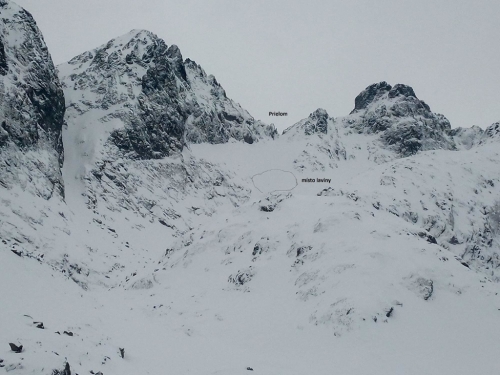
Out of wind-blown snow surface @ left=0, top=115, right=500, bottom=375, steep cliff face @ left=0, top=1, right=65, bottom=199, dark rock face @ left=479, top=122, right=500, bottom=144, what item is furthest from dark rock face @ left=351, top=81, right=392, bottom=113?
steep cliff face @ left=0, top=1, right=65, bottom=199

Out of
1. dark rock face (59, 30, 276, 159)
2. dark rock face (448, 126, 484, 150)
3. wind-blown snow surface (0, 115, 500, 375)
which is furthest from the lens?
dark rock face (448, 126, 484, 150)

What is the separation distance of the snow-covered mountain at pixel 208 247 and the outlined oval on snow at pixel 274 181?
1.69ft

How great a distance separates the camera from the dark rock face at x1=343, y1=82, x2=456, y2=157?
108625 mm

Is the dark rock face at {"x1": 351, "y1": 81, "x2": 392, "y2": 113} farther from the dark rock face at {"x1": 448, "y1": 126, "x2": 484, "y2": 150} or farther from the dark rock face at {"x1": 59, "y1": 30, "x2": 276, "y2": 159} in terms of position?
the dark rock face at {"x1": 59, "y1": 30, "x2": 276, "y2": 159}

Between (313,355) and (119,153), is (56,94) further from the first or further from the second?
(313,355)

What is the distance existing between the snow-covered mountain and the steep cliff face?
0.31 metres

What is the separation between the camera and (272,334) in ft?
73.8

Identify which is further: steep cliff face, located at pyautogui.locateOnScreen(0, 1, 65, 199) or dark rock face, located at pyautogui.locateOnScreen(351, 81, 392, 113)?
dark rock face, located at pyautogui.locateOnScreen(351, 81, 392, 113)

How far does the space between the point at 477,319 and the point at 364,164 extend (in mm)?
79275

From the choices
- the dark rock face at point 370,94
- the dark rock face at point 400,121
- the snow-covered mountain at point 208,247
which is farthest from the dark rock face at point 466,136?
the snow-covered mountain at point 208,247

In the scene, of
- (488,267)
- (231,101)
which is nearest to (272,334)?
(488,267)

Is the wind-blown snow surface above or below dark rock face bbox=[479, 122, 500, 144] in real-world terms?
below

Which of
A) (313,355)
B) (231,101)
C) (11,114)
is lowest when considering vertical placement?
(313,355)

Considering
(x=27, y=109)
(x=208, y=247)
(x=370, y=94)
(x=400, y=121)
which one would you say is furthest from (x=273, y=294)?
(x=370, y=94)
